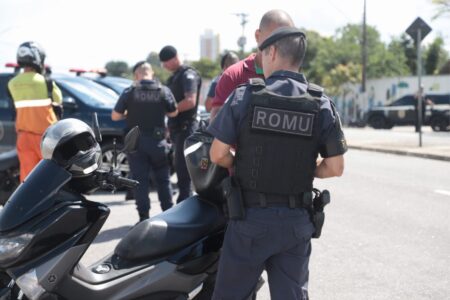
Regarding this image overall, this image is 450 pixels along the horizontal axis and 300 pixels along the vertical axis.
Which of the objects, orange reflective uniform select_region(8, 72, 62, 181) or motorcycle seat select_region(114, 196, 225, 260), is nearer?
motorcycle seat select_region(114, 196, 225, 260)

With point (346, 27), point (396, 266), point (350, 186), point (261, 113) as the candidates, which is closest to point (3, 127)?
point (350, 186)

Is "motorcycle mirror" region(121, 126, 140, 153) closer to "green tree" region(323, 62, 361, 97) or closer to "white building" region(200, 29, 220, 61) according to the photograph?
"green tree" region(323, 62, 361, 97)

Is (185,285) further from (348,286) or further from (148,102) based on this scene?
(148,102)

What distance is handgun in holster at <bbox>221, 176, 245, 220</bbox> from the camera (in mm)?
2893

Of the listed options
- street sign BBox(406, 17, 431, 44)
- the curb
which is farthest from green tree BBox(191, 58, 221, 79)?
street sign BBox(406, 17, 431, 44)

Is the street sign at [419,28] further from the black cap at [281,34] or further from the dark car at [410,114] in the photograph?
the black cap at [281,34]

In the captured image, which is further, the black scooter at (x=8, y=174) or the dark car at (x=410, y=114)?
the dark car at (x=410, y=114)

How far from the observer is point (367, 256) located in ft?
19.1

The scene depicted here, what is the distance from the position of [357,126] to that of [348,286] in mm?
34693

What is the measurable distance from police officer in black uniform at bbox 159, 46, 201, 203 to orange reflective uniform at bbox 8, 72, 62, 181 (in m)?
1.36

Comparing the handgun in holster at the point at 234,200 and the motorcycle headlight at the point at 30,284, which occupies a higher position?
the handgun in holster at the point at 234,200

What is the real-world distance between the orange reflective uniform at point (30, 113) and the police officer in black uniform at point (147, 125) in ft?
2.45

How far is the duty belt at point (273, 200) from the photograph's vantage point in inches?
113

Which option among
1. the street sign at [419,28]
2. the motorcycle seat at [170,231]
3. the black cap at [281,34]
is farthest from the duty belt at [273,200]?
the street sign at [419,28]
